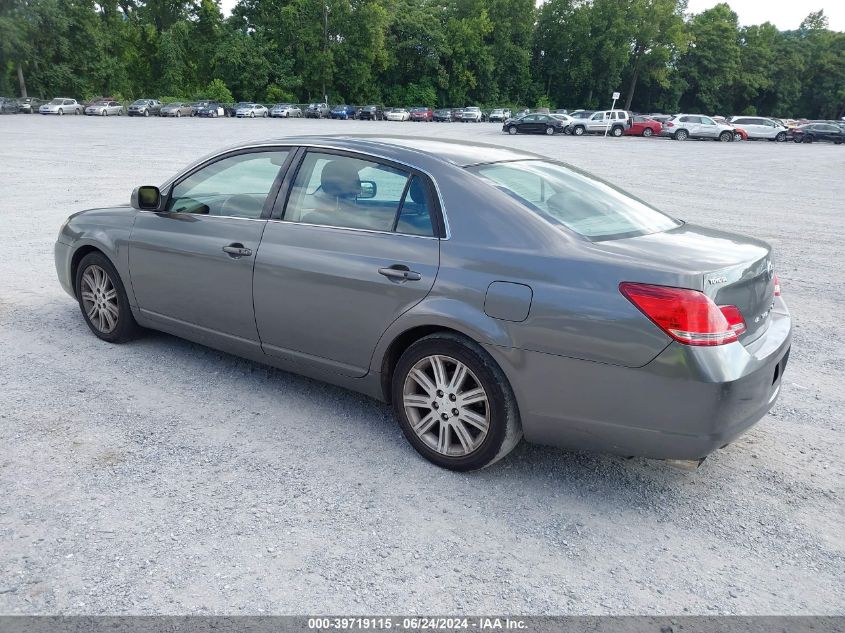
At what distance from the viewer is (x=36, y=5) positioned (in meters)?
69.3

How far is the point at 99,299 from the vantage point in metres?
5.39

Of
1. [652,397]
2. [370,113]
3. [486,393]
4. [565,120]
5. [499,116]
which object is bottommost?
[499,116]

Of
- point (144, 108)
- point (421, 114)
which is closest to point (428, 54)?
point (421, 114)

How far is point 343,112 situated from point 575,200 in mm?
66175

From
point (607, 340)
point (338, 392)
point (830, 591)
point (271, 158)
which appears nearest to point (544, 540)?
point (607, 340)

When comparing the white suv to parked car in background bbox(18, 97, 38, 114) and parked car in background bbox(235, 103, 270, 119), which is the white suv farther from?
parked car in background bbox(18, 97, 38, 114)

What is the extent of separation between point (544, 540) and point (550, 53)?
98.5 metres

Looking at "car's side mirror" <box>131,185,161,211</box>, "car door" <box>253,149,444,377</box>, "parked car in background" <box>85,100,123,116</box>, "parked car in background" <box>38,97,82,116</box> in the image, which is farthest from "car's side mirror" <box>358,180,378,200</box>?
"parked car in background" <box>38,97,82,116</box>

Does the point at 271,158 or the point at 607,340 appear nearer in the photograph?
the point at 607,340

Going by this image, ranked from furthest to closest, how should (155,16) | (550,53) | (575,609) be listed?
(550,53)
(155,16)
(575,609)

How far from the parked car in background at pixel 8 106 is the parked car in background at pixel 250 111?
1800cm

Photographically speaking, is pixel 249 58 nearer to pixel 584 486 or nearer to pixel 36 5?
pixel 36 5

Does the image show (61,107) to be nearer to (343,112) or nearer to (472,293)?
(343,112)

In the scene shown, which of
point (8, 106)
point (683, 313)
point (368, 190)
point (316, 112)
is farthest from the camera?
point (316, 112)
